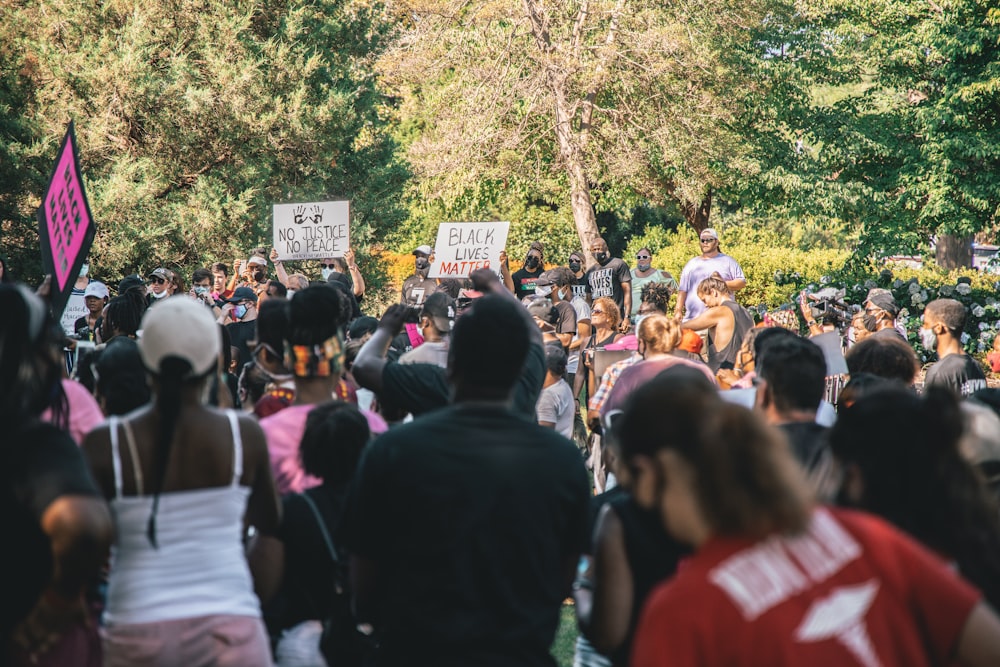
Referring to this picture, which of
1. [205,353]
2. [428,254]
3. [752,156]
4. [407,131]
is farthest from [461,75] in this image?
[205,353]

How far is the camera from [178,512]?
2980 millimetres

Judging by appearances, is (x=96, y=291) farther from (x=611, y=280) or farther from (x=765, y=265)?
(x=765, y=265)

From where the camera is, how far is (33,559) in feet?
8.86

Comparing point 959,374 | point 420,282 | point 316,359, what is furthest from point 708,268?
point 316,359

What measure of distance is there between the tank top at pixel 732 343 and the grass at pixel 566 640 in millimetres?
3393

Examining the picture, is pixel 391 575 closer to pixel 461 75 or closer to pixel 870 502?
pixel 870 502

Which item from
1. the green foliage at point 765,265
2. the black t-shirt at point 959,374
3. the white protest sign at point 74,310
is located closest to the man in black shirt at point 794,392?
the black t-shirt at point 959,374

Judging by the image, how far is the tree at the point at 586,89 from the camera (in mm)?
24422

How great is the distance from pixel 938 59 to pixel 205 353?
20.3m

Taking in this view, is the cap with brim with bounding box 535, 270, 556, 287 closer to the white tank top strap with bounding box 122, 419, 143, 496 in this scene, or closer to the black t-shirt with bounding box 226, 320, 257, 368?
the black t-shirt with bounding box 226, 320, 257, 368

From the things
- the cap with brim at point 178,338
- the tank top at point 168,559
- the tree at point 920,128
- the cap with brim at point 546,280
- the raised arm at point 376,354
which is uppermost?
the tree at point 920,128

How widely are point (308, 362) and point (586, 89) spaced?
69.6ft

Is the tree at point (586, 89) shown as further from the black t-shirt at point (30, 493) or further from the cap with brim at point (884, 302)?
the black t-shirt at point (30, 493)

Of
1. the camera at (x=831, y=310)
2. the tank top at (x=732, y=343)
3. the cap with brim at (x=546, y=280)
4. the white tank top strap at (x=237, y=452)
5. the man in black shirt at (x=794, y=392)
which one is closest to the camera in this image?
the white tank top strap at (x=237, y=452)
